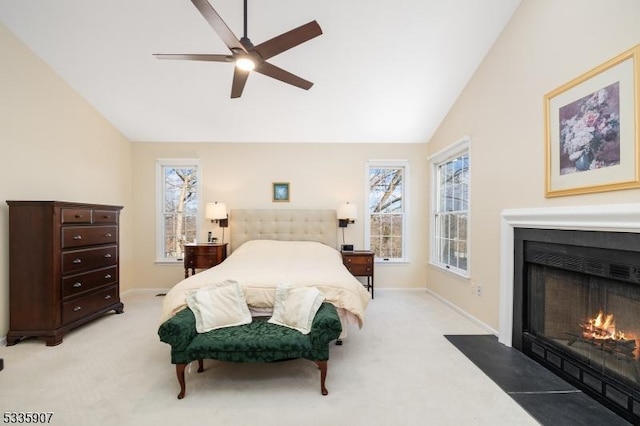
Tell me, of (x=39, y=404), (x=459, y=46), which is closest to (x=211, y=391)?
(x=39, y=404)

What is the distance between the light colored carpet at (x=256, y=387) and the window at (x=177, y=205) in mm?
2042

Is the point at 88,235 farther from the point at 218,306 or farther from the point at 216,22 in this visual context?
the point at 216,22

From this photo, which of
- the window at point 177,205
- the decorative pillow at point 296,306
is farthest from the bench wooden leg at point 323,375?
the window at point 177,205

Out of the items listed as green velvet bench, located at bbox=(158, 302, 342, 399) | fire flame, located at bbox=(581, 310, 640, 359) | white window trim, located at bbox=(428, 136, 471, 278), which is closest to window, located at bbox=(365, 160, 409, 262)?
white window trim, located at bbox=(428, 136, 471, 278)

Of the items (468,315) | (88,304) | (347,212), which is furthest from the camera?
(347,212)

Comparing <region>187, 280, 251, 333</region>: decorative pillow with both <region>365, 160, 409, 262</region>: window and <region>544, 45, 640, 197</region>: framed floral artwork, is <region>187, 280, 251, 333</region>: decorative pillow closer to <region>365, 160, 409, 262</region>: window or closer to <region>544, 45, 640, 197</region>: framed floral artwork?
<region>544, 45, 640, 197</region>: framed floral artwork

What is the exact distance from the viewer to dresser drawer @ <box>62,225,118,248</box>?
10.5 feet

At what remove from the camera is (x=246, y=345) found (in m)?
2.14

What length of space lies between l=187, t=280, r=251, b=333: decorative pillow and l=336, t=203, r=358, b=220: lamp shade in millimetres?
2378

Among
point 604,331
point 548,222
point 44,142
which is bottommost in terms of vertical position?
point 604,331

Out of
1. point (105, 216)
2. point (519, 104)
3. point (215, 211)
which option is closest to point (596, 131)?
point (519, 104)

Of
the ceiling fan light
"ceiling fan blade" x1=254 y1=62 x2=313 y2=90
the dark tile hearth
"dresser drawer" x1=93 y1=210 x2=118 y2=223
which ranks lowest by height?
the dark tile hearth

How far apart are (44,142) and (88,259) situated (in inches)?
57.7

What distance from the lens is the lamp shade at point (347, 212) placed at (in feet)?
15.2
